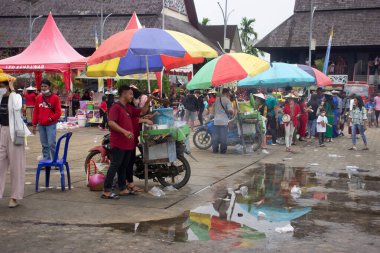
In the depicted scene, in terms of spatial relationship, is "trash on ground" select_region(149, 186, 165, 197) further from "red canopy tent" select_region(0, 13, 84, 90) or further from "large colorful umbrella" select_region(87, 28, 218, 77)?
"red canopy tent" select_region(0, 13, 84, 90)

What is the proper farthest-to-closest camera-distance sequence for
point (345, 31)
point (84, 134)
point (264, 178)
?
point (345, 31) → point (84, 134) → point (264, 178)

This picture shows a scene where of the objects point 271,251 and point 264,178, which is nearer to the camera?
point 271,251

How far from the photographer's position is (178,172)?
8.97m

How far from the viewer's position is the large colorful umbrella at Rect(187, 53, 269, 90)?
1275 cm

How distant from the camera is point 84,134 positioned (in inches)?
764

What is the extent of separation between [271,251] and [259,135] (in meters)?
9.57

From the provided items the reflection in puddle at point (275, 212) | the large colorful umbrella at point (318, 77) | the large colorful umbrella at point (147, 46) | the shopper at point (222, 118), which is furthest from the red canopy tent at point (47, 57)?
the reflection in puddle at point (275, 212)

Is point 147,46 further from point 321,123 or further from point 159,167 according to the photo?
point 321,123

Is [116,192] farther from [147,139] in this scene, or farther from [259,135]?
[259,135]

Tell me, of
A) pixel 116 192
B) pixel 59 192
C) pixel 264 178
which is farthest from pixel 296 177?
pixel 59 192

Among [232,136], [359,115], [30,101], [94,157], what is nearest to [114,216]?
[94,157]

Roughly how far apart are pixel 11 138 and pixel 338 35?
34.6m

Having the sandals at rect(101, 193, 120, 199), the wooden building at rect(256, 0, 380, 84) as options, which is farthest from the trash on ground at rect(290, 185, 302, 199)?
the wooden building at rect(256, 0, 380, 84)

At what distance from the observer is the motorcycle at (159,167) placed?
8.91m
